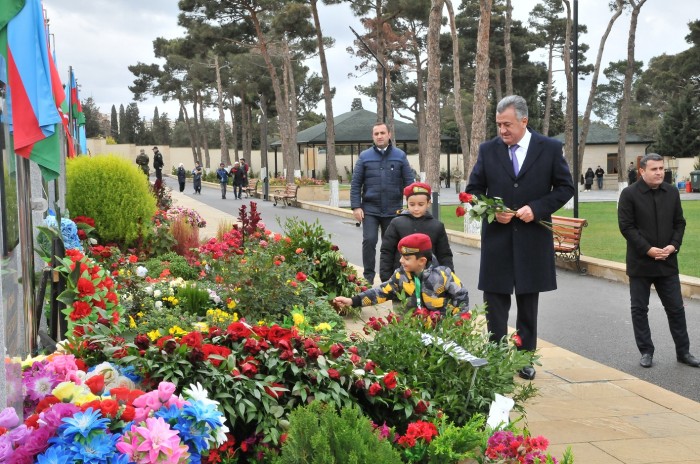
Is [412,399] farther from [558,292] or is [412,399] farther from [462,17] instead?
[462,17]

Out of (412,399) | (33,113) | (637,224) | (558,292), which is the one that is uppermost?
(33,113)

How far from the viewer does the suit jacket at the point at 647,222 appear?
7.10m

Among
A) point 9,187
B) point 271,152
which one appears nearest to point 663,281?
point 9,187

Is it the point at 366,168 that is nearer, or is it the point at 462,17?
the point at 366,168

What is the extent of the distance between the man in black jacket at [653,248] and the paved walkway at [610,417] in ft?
1.58

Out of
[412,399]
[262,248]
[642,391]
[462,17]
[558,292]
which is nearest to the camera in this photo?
[412,399]

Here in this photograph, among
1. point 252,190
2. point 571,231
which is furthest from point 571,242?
point 252,190

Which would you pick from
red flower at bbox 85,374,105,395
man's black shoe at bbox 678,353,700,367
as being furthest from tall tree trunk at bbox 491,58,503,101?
red flower at bbox 85,374,105,395

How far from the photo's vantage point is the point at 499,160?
6273 mm

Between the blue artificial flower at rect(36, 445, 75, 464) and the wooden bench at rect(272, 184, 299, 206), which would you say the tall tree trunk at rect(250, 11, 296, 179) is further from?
the blue artificial flower at rect(36, 445, 75, 464)

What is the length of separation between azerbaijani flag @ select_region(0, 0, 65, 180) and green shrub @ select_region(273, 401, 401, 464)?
2.03 meters

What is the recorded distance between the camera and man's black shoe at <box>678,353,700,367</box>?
272 inches

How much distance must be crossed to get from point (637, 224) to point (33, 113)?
5.06 metres

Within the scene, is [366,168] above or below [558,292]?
above
